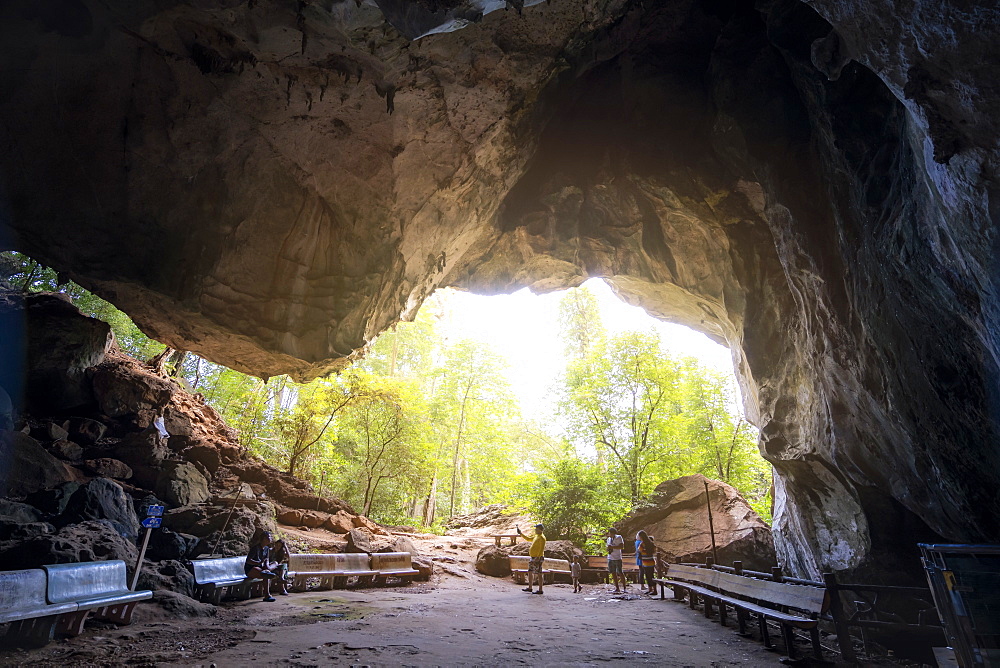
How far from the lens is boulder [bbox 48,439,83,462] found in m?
11.2

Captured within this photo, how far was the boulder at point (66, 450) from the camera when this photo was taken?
1123cm

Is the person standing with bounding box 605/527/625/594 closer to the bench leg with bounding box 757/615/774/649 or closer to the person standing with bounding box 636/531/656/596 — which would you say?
the person standing with bounding box 636/531/656/596

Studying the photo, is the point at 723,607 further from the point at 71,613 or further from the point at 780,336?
the point at 71,613

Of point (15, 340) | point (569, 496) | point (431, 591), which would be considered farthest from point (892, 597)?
point (15, 340)

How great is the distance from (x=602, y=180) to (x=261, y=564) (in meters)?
12.1

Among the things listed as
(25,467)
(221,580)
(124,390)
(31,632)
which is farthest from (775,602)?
(124,390)

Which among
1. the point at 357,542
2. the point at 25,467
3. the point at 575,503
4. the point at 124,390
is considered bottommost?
the point at 357,542

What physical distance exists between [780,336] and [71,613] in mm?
12188

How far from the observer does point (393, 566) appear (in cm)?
1277

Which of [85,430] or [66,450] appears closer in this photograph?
[66,450]

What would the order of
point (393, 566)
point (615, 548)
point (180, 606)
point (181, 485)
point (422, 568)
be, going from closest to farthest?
1. point (180, 606)
2. point (181, 485)
3. point (615, 548)
4. point (393, 566)
5. point (422, 568)

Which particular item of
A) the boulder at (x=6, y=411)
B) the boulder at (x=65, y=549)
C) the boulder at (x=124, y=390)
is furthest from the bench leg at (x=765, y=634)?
the boulder at (x=124, y=390)

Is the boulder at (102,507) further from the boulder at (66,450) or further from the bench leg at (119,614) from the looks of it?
the boulder at (66,450)

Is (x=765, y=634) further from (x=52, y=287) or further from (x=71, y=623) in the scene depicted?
(x=52, y=287)
